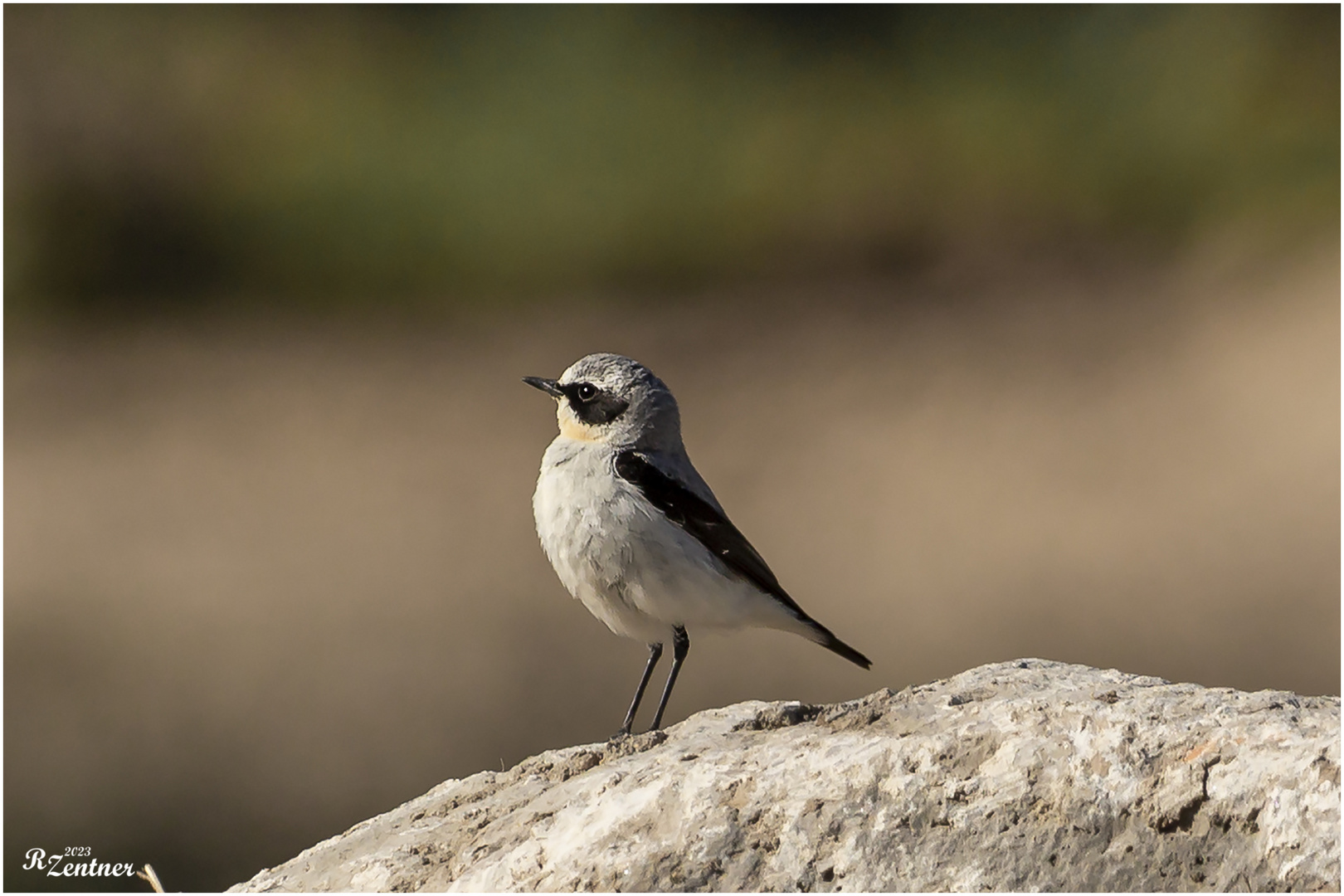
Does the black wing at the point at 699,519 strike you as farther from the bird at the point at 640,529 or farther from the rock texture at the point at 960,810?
the rock texture at the point at 960,810

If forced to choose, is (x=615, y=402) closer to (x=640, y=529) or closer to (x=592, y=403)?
(x=592, y=403)

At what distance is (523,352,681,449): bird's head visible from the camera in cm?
602

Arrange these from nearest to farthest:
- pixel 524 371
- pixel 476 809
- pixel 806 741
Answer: pixel 806 741, pixel 476 809, pixel 524 371

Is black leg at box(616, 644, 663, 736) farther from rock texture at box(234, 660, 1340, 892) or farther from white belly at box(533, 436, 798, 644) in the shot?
rock texture at box(234, 660, 1340, 892)

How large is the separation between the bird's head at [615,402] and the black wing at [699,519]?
6.2 inches

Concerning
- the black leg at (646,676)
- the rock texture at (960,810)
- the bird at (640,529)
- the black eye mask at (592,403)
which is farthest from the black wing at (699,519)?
the rock texture at (960,810)

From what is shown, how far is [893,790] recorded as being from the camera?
3863 mm

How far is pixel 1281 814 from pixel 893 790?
100 centimetres

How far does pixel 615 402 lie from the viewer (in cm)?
604

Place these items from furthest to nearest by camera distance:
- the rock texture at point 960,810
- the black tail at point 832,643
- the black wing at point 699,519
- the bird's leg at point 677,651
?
the black tail at point 832,643 → the bird's leg at point 677,651 → the black wing at point 699,519 → the rock texture at point 960,810

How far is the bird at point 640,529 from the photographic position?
18.5 feet

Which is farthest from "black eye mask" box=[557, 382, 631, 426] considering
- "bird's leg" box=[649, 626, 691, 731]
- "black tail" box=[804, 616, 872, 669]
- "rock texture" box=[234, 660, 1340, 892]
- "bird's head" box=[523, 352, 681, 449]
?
"rock texture" box=[234, 660, 1340, 892]

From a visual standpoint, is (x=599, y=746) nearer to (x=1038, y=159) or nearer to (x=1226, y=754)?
(x=1226, y=754)

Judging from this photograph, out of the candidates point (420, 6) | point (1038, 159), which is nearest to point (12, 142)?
point (420, 6)
